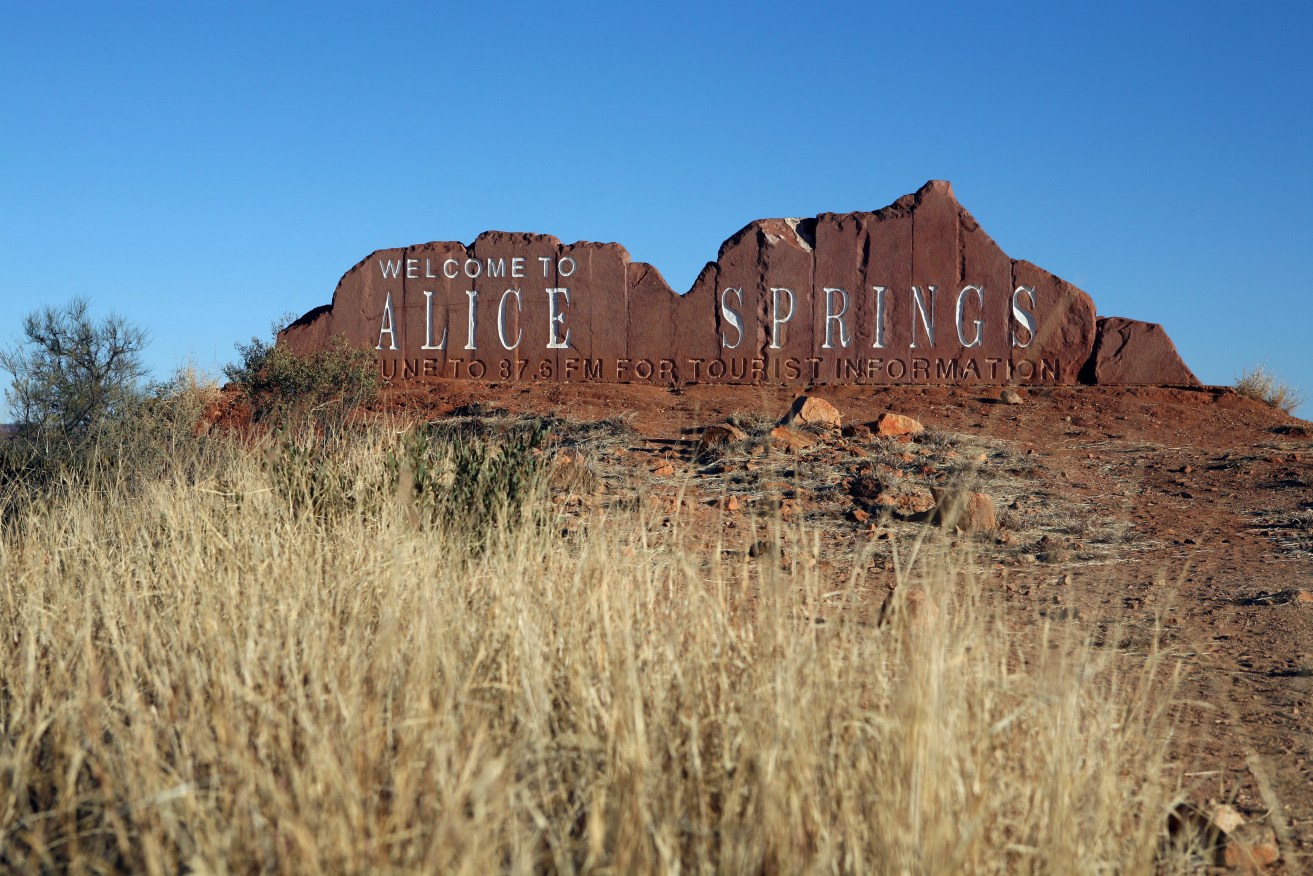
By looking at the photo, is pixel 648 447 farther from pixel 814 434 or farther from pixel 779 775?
pixel 779 775

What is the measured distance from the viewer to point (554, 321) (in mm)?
14055

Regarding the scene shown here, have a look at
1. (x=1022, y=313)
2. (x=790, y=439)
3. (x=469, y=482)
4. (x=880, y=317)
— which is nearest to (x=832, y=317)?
(x=880, y=317)

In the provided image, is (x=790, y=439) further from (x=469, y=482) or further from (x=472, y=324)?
(x=472, y=324)

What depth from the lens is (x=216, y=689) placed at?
291 cm

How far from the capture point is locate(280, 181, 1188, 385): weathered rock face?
13578 mm

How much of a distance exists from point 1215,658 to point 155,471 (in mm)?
6476

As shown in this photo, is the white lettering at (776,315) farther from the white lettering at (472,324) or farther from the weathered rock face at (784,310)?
the white lettering at (472,324)

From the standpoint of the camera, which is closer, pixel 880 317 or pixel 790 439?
pixel 790 439

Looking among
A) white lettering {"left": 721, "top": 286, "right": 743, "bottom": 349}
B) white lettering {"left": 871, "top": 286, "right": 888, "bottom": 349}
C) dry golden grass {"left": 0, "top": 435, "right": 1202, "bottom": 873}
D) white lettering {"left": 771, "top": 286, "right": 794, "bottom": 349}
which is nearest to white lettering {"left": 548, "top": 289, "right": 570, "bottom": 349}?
white lettering {"left": 721, "top": 286, "right": 743, "bottom": 349}

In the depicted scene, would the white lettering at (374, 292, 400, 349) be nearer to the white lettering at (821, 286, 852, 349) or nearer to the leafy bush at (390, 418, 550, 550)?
the white lettering at (821, 286, 852, 349)

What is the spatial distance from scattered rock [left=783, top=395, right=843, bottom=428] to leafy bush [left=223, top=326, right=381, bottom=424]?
4.91 metres

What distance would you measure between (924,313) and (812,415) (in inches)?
151

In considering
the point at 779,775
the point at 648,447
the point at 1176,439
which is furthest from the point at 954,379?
the point at 779,775

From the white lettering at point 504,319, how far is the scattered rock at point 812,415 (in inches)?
178
